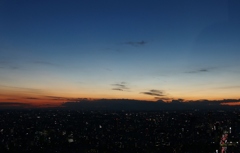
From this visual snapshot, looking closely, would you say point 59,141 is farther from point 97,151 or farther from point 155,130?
point 155,130

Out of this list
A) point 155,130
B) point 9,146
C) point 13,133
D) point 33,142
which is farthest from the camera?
point 155,130

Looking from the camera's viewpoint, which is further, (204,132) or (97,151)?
(204,132)

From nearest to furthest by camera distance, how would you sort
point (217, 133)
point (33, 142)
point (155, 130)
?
point (33, 142) → point (217, 133) → point (155, 130)

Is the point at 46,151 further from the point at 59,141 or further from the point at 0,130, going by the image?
the point at 0,130

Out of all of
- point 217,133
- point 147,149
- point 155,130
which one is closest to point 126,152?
point 147,149

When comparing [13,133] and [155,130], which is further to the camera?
[155,130]

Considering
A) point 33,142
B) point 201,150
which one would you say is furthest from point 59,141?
point 201,150

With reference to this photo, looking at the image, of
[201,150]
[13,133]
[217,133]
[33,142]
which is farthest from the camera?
[13,133]

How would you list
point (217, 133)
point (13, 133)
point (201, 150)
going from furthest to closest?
1. point (13, 133)
2. point (217, 133)
3. point (201, 150)
